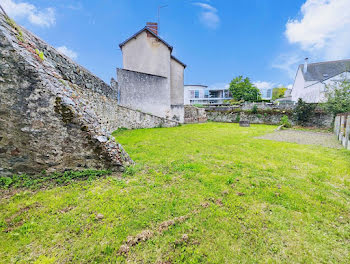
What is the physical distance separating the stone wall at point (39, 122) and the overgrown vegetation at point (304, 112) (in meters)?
20.0

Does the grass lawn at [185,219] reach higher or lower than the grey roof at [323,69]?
lower

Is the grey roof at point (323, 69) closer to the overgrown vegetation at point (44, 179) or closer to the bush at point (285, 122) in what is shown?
the bush at point (285, 122)

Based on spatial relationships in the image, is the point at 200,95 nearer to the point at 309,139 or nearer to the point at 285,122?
the point at 285,122

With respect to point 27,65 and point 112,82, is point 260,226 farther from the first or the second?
point 112,82

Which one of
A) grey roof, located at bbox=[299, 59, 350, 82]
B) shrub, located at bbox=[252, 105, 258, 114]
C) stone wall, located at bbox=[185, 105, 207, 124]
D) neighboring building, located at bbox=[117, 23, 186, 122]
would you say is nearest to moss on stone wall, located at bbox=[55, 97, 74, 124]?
neighboring building, located at bbox=[117, 23, 186, 122]

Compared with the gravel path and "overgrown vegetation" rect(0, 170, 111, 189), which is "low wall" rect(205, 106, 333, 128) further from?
"overgrown vegetation" rect(0, 170, 111, 189)

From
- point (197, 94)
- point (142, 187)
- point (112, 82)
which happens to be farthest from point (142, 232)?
point (197, 94)

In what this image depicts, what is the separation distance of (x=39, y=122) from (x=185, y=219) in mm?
3046

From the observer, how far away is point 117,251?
4.96ft

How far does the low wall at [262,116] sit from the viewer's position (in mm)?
15172

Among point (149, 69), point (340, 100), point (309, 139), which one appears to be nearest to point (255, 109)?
point (340, 100)

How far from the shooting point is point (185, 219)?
77.1 inches

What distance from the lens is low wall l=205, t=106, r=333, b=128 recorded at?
49.8 ft

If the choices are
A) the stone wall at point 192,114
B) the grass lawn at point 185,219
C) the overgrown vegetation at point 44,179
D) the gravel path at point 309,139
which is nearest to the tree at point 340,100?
the gravel path at point 309,139
